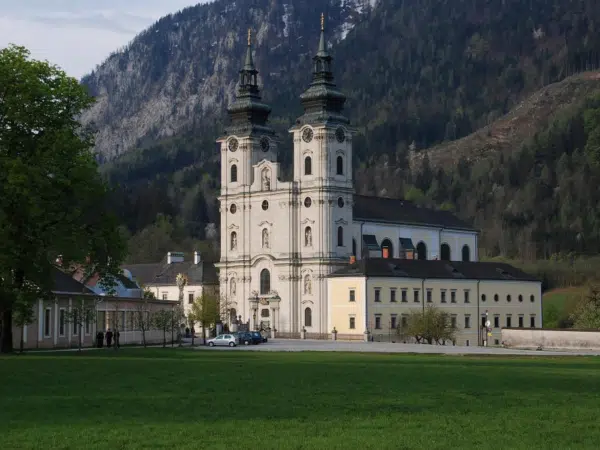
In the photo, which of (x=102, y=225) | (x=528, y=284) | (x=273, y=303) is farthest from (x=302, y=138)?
(x=102, y=225)

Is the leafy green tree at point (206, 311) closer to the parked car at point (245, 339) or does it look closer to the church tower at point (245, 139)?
the parked car at point (245, 339)

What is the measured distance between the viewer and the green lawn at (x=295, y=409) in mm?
22281

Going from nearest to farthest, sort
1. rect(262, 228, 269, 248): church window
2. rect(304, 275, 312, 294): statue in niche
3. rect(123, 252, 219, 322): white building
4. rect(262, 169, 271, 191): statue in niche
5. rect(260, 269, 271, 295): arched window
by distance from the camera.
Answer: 1. rect(304, 275, 312, 294): statue in niche
2. rect(260, 269, 271, 295): arched window
3. rect(262, 228, 269, 248): church window
4. rect(262, 169, 271, 191): statue in niche
5. rect(123, 252, 219, 322): white building

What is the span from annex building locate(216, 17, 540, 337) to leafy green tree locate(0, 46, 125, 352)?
2546 inches

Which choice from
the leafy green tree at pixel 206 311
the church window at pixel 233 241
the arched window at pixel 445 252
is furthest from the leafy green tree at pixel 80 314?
the arched window at pixel 445 252

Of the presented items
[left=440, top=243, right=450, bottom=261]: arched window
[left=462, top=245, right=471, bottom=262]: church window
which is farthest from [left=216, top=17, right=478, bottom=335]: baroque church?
[left=462, top=245, right=471, bottom=262]: church window

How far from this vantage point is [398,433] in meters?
23.3

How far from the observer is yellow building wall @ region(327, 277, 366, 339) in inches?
4732

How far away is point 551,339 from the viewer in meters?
84.9

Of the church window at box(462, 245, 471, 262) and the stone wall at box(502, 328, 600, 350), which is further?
the church window at box(462, 245, 471, 262)

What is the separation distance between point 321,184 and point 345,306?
14.6 metres

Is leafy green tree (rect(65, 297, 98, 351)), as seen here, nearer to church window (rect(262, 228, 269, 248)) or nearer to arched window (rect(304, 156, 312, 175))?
arched window (rect(304, 156, 312, 175))

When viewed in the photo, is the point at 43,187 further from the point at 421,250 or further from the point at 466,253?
the point at 466,253

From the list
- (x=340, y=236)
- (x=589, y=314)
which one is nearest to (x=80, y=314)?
(x=589, y=314)
